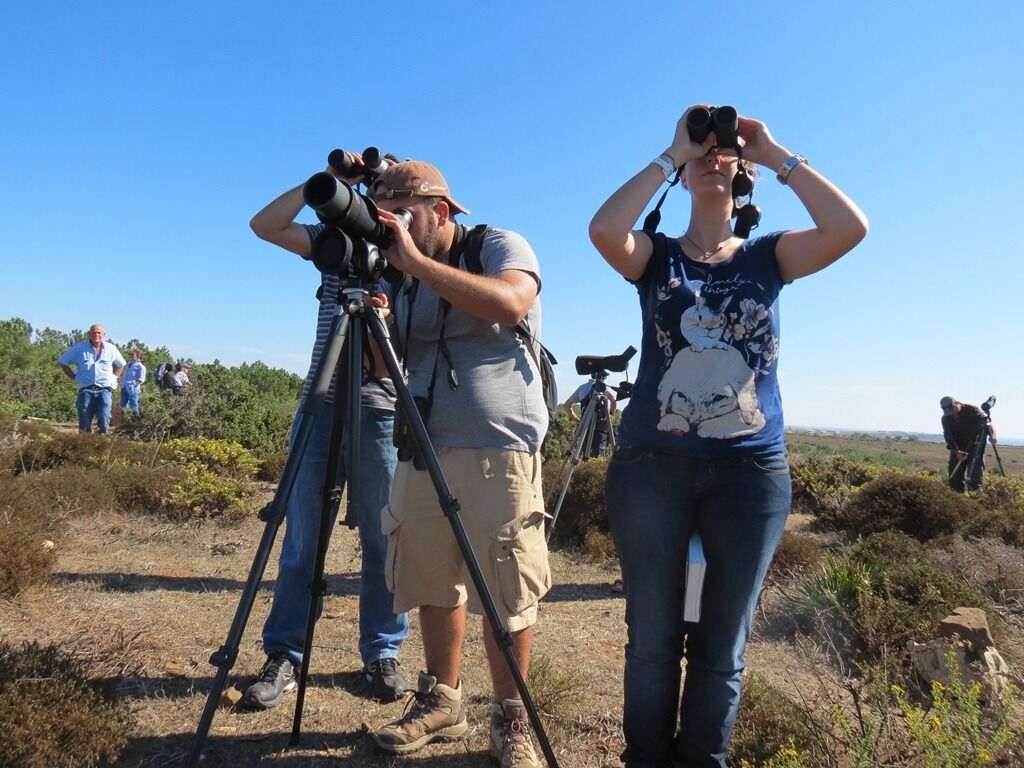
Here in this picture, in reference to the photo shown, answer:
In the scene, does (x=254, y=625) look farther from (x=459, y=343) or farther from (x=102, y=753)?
(x=459, y=343)

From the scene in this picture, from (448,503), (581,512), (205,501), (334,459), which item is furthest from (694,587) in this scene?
(205,501)

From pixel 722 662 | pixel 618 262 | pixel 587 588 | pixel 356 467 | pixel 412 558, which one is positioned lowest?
pixel 587 588

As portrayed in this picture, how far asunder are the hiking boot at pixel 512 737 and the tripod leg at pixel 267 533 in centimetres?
91

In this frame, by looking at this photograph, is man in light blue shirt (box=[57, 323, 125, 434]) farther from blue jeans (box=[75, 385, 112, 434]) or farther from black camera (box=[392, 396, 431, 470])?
black camera (box=[392, 396, 431, 470])

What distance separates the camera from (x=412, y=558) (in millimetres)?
2248

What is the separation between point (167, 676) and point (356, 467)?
1.66 meters

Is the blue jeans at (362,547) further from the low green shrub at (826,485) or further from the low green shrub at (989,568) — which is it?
the low green shrub at (826,485)

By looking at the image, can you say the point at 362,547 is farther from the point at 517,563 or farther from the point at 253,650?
the point at 517,563

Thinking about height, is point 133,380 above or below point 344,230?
above

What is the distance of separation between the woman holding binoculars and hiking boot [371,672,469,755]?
671 mm

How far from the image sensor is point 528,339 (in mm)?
2316

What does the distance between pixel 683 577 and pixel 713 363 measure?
590 millimetres

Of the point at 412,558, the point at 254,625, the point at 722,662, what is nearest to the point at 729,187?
the point at 722,662

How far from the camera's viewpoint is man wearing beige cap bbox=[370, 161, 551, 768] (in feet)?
7.05
